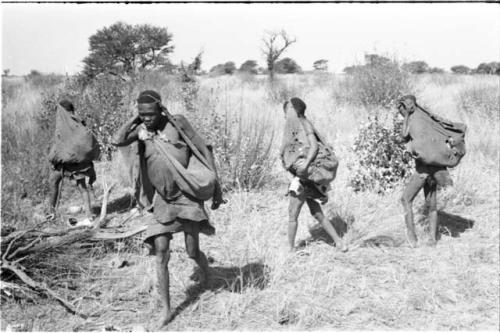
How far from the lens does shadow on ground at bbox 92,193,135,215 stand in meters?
7.50

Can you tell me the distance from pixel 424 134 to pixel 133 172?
123 inches

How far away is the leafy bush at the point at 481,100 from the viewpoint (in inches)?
475

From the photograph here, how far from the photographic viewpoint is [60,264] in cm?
508

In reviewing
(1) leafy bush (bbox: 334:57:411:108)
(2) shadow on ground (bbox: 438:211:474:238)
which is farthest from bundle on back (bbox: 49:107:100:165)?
(1) leafy bush (bbox: 334:57:411:108)

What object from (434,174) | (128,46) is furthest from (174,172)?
(128,46)

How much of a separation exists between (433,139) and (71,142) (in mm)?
4595

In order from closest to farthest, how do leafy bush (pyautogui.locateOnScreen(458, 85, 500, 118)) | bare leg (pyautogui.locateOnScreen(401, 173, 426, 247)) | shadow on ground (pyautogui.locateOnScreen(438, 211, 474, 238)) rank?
bare leg (pyautogui.locateOnScreen(401, 173, 426, 247)), shadow on ground (pyautogui.locateOnScreen(438, 211, 474, 238)), leafy bush (pyautogui.locateOnScreen(458, 85, 500, 118))

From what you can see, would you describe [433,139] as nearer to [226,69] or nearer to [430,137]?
[430,137]

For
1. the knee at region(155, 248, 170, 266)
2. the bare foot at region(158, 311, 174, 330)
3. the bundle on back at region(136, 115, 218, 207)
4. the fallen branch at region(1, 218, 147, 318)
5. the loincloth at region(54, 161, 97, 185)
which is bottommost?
the bare foot at region(158, 311, 174, 330)

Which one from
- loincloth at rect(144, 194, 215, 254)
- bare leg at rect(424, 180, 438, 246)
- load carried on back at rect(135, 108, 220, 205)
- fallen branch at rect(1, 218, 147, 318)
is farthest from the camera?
bare leg at rect(424, 180, 438, 246)

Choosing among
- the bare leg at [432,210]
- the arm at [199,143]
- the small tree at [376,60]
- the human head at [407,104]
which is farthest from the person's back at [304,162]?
the small tree at [376,60]

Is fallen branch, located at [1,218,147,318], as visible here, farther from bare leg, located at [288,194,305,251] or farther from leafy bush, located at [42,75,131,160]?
leafy bush, located at [42,75,131,160]

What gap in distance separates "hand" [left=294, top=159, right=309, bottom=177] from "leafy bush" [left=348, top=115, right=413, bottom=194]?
263 centimetres

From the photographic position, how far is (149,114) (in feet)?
12.7
